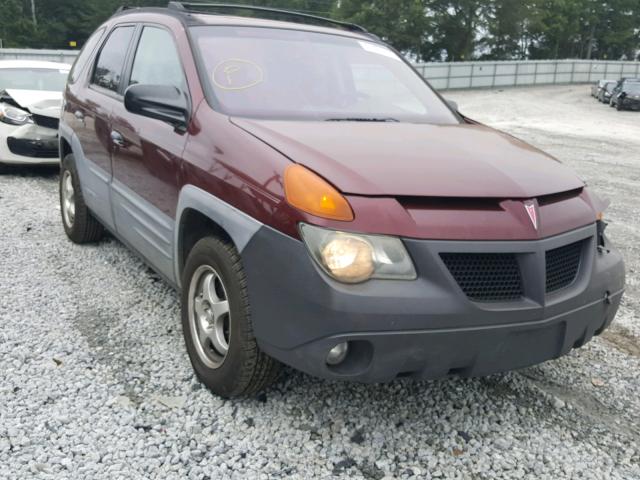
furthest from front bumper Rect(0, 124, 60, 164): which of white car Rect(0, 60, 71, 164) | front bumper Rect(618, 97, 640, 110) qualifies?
front bumper Rect(618, 97, 640, 110)

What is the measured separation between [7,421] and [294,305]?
143cm

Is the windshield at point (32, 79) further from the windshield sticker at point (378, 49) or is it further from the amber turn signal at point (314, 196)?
the amber turn signal at point (314, 196)

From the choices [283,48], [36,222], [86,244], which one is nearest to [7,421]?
[283,48]

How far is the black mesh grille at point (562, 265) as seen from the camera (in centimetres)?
260

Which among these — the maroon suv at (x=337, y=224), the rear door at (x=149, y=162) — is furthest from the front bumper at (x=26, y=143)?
the maroon suv at (x=337, y=224)

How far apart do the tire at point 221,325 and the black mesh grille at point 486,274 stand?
33.8 inches

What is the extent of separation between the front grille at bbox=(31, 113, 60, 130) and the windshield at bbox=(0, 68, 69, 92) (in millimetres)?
1159

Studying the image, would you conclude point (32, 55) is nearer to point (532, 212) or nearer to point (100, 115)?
point (100, 115)

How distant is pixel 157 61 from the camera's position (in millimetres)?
3834

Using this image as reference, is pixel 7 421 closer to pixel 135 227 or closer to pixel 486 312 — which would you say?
pixel 135 227

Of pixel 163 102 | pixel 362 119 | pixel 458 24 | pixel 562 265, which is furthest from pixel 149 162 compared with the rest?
pixel 458 24

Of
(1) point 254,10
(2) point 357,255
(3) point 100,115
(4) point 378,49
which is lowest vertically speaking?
(2) point 357,255

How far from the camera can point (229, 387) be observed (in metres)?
2.88

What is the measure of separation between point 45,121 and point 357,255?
6873 mm
